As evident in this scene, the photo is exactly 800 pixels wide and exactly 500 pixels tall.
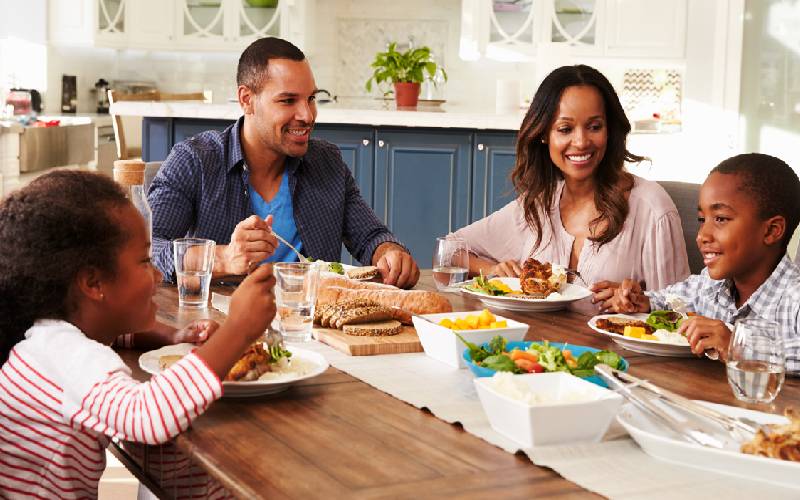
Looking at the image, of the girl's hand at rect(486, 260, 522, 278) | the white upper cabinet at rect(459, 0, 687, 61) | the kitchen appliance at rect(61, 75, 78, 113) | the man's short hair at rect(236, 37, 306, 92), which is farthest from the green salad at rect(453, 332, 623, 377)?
the kitchen appliance at rect(61, 75, 78, 113)

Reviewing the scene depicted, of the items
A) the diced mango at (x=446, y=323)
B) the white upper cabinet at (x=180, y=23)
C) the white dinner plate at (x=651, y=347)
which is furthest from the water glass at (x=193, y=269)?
the white upper cabinet at (x=180, y=23)

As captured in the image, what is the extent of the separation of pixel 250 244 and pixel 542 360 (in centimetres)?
91

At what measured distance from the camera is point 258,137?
269 centimetres

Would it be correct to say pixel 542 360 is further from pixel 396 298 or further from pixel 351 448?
pixel 396 298

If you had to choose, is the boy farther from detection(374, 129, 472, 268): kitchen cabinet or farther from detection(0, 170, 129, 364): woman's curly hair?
detection(374, 129, 472, 268): kitchen cabinet

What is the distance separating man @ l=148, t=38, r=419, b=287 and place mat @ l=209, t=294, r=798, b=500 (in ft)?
3.52

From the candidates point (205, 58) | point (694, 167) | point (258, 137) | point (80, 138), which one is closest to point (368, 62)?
point (205, 58)

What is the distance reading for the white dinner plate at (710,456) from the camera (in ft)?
3.59

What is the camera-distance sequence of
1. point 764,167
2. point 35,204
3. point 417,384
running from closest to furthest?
point 35,204, point 417,384, point 764,167

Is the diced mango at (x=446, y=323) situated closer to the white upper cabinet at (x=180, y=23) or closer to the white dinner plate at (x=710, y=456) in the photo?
the white dinner plate at (x=710, y=456)

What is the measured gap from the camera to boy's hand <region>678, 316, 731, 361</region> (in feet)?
5.37

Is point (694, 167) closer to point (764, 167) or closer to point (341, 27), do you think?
point (341, 27)

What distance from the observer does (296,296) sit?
5.69ft

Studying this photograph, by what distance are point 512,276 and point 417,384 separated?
927 millimetres
